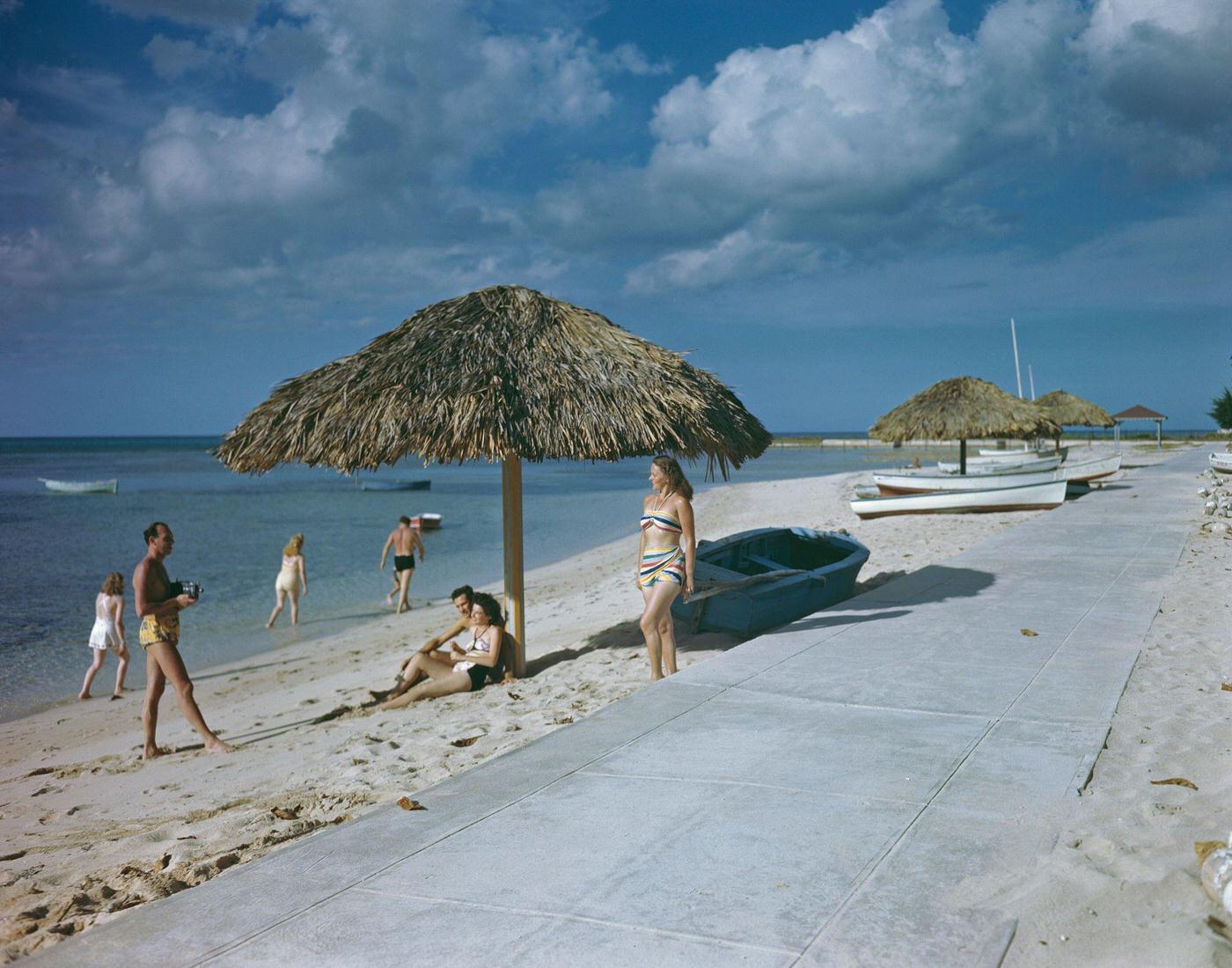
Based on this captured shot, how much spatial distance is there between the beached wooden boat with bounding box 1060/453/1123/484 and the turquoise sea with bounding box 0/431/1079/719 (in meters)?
11.7

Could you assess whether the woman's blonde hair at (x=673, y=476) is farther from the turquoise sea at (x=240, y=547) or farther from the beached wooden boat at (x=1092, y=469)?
the beached wooden boat at (x=1092, y=469)

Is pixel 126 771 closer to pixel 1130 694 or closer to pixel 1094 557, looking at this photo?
pixel 1130 694

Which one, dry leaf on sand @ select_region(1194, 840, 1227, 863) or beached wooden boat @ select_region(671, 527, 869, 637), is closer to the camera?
dry leaf on sand @ select_region(1194, 840, 1227, 863)

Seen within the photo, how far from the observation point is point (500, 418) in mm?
7500

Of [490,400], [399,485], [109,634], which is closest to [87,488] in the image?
[399,485]

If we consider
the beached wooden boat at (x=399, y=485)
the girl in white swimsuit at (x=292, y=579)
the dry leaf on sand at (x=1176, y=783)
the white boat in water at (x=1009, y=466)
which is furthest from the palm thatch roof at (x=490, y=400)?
the beached wooden boat at (x=399, y=485)

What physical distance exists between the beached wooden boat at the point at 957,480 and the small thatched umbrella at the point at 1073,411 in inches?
577

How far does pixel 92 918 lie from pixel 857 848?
2.80 meters

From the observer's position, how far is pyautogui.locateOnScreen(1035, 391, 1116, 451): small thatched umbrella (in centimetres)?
3459

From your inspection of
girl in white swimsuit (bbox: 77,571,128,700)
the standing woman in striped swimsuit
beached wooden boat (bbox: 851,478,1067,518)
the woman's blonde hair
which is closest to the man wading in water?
girl in white swimsuit (bbox: 77,571,128,700)

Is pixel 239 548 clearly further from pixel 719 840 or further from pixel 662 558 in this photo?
pixel 719 840

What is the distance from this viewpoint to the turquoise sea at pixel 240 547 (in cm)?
1296

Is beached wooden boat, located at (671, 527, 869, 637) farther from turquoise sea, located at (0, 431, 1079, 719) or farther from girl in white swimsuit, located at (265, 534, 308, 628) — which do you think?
girl in white swimsuit, located at (265, 534, 308, 628)

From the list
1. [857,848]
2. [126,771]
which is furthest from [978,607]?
[126,771]
